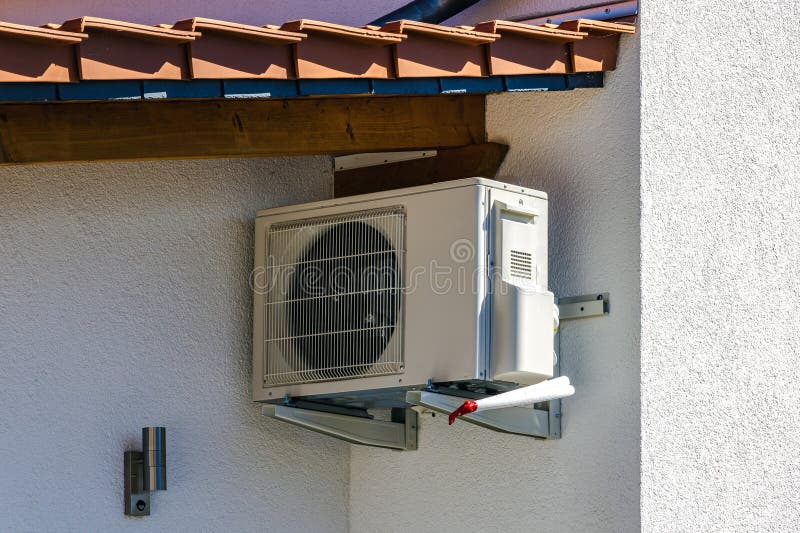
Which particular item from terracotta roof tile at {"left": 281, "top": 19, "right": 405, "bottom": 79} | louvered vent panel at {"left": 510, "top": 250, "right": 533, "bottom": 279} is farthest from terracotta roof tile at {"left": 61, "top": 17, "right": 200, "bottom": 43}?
louvered vent panel at {"left": 510, "top": 250, "right": 533, "bottom": 279}

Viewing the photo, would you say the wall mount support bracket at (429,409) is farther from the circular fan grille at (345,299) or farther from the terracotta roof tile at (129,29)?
the terracotta roof tile at (129,29)

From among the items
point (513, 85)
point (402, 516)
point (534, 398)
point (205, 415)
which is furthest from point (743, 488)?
point (205, 415)

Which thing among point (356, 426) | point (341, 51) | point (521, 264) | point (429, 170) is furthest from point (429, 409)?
point (341, 51)

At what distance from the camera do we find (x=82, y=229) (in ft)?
17.3

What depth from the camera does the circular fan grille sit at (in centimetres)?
508

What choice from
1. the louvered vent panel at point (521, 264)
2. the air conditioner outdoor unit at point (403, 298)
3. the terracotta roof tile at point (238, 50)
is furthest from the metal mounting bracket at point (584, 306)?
the terracotta roof tile at point (238, 50)

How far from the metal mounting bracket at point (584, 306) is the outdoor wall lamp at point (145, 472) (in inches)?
63.6

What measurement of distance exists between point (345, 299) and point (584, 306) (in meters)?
0.91

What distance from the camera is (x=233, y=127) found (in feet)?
17.5

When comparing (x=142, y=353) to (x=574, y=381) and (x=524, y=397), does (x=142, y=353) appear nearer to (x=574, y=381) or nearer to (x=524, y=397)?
(x=524, y=397)

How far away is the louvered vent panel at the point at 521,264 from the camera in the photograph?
492cm

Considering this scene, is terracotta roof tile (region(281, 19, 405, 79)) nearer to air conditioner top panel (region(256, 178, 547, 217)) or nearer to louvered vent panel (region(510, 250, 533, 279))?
air conditioner top panel (region(256, 178, 547, 217))

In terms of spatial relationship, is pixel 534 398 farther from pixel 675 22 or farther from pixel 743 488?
pixel 675 22

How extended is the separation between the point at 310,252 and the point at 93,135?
3.11 feet
